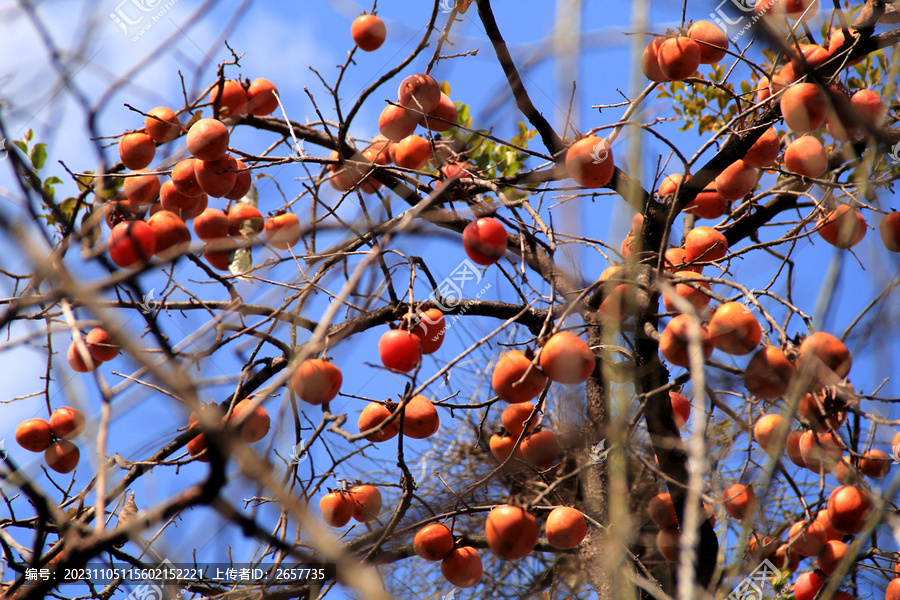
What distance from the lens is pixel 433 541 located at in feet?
5.81

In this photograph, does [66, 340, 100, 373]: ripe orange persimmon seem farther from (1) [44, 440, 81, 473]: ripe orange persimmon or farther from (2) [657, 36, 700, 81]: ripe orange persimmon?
(2) [657, 36, 700, 81]: ripe orange persimmon

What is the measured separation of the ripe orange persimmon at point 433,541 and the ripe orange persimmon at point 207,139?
1168 mm

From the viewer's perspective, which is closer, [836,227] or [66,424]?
[836,227]

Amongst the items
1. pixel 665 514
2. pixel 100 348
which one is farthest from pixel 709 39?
pixel 100 348

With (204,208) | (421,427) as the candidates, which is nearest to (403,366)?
(421,427)

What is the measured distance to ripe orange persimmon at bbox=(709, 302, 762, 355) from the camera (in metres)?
1.33

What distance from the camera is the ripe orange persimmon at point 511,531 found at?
1.63 metres

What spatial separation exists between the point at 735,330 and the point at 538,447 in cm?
64

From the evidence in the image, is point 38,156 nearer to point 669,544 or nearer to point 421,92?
point 421,92

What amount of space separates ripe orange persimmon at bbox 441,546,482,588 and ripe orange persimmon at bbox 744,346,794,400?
0.89m

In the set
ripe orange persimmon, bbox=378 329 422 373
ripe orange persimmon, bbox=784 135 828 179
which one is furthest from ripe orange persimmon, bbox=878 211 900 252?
ripe orange persimmon, bbox=378 329 422 373

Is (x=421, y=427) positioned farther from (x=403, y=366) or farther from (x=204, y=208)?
(x=204, y=208)

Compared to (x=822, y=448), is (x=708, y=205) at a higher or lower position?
higher

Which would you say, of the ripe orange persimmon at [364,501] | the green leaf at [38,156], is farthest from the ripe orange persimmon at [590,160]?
the green leaf at [38,156]
